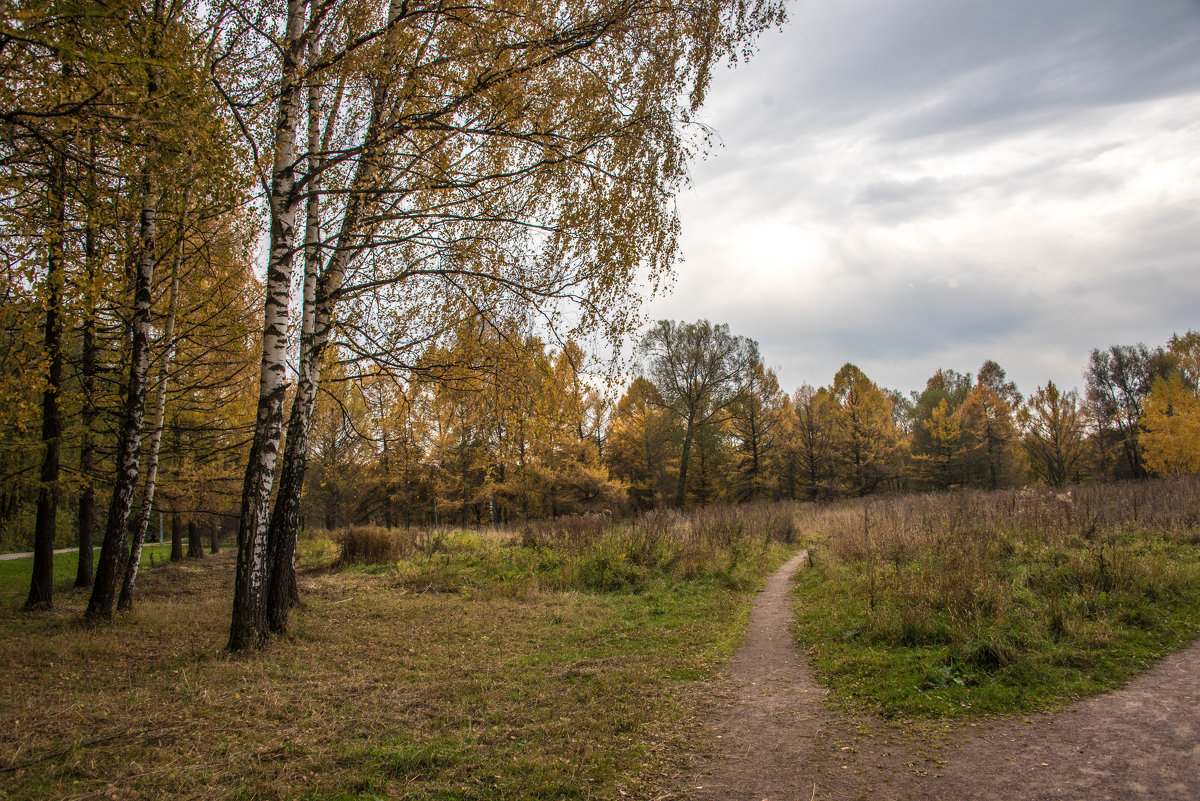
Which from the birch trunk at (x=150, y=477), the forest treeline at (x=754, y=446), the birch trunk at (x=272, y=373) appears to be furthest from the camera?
the forest treeline at (x=754, y=446)

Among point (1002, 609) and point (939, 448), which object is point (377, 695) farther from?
point (939, 448)

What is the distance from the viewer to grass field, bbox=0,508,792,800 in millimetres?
3082

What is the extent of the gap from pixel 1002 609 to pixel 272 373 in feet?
24.6

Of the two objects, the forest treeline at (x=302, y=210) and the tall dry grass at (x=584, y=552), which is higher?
the forest treeline at (x=302, y=210)

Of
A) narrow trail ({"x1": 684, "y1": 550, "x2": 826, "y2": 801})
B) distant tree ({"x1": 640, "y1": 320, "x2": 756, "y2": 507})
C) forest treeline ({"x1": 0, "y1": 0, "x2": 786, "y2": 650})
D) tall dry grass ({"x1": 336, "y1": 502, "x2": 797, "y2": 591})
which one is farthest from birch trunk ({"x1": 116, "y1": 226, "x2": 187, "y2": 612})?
distant tree ({"x1": 640, "y1": 320, "x2": 756, "y2": 507})

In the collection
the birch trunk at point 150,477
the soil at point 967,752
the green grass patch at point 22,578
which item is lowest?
the green grass patch at point 22,578

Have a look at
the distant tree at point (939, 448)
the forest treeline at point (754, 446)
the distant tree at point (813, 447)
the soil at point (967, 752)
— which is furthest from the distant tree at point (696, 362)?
the soil at point (967, 752)

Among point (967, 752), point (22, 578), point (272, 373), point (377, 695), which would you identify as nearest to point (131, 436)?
point (272, 373)

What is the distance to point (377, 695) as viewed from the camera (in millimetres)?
4504

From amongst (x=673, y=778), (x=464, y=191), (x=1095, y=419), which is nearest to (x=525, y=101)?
(x=464, y=191)

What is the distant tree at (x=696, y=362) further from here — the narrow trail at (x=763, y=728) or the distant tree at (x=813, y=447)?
the narrow trail at (x=763, y=728)

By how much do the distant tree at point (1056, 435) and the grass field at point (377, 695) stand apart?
31.8 metres

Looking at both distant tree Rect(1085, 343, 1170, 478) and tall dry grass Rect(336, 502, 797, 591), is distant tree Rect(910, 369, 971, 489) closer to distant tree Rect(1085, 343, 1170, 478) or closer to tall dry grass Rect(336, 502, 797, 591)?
distant tree Rect(1085, 343, 1170, 478)

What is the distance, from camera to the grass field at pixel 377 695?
3082 mm
